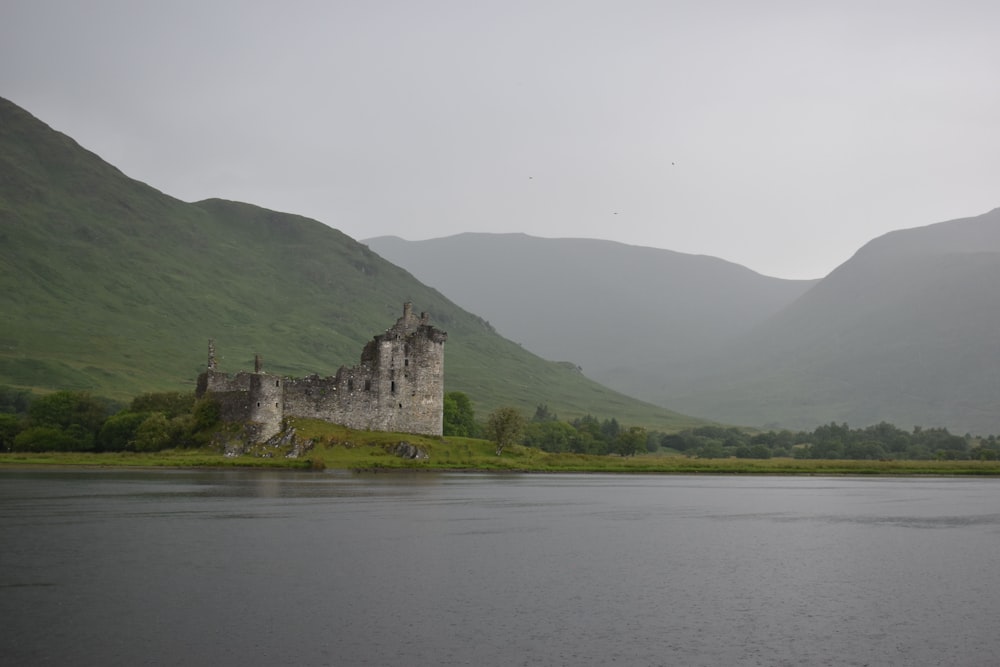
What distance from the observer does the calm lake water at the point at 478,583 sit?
61.8 ft

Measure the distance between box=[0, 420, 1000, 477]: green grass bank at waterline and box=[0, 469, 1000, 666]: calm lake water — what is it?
61.1ft

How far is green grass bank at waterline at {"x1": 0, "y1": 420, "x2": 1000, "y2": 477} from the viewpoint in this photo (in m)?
68.4

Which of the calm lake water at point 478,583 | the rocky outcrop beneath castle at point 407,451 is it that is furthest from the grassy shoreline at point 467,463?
the calm lake water at point 478,583

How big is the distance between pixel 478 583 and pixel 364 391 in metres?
51.6

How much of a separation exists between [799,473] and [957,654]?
7036cm

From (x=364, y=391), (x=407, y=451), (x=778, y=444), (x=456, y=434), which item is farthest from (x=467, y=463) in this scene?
(x=778, y=444)

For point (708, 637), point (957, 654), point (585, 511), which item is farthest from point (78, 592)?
point (585, 511)

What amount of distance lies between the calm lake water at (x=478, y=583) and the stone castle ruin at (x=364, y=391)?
70.2ft

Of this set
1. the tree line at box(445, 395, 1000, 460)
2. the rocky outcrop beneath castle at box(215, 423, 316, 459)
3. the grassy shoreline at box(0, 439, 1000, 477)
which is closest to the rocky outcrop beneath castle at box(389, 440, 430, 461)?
the grassy shoreline at box(0, 439, 1000, 477)

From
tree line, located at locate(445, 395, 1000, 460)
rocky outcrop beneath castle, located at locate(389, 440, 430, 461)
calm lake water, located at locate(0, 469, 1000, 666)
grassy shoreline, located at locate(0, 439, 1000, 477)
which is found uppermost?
tree line, located at locate(445, 395, 1000, 460)

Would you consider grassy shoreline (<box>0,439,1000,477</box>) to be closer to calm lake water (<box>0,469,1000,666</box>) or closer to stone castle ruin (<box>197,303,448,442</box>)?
stone castle ruin (<box>197,303,448,442</box>)

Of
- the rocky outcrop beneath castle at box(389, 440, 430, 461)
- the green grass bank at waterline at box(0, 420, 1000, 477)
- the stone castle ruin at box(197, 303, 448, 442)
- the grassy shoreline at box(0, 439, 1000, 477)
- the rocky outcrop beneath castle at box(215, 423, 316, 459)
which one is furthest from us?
the rocky outcrop beneath castle at box(389, 440, 430, 461)

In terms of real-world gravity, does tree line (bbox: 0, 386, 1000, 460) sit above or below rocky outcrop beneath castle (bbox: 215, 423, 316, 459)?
above

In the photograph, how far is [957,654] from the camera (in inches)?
747
